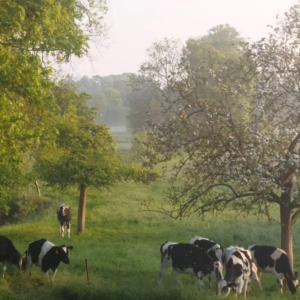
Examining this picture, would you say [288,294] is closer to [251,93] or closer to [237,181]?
[237,181]

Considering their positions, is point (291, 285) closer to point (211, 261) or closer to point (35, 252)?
point (211, 261)

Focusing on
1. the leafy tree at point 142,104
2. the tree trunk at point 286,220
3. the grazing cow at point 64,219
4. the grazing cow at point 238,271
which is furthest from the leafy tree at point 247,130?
the leafy tree at point 142,104

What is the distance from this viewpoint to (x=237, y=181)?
17.7m

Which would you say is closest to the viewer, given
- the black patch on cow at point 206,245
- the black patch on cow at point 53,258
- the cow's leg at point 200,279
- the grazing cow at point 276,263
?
the cow's leg at point 200,279

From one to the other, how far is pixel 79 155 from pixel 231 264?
12.3 meters

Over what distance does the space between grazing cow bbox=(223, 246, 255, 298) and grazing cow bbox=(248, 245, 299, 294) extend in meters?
0.85

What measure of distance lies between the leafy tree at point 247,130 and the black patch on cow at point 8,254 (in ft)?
20.8

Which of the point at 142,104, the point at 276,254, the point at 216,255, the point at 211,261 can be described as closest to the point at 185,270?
the point at 211,261

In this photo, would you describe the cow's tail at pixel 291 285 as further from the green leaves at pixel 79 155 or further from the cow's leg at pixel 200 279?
the green leaves at pixel 79 155

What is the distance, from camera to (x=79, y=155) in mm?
27703

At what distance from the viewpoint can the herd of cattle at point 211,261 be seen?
1786 cm

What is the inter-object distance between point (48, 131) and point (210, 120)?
5.73 meters

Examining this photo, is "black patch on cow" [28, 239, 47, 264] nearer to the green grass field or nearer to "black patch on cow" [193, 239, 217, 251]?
the green grass field

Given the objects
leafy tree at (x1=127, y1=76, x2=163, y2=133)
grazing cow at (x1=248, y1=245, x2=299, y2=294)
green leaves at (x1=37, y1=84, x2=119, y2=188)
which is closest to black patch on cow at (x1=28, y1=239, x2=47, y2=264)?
green leaves at (x1=37, y1=84, x2=119, y2=188)
